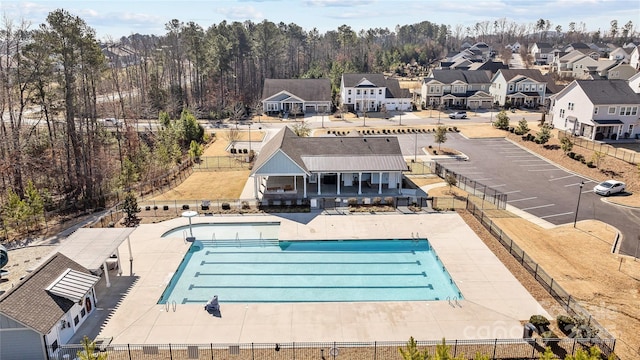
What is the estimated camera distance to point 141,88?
8575 cm

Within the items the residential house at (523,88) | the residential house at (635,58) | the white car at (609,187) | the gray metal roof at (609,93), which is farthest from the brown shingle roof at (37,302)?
the residential house at (635,58)

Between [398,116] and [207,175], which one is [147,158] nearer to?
[207,175]

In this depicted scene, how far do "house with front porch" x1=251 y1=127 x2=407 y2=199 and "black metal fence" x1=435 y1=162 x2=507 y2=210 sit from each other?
6318 millimetres

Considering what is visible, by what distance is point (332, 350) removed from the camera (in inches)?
752

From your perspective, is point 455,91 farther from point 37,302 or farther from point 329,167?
point 37,302

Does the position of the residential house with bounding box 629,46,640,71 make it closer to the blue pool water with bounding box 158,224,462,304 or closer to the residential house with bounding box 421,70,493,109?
the residential house with bounding box 421,70,493,109

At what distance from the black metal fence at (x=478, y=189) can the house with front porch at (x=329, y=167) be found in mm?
6318

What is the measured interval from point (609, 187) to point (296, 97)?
169 feet

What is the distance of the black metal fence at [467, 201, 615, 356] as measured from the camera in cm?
2011

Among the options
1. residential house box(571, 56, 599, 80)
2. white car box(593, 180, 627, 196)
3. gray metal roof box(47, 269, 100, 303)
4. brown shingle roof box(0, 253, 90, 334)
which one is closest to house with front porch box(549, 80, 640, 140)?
white car box(593, 180, 627, 196)

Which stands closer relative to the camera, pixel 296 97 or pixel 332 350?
pixel 332 350

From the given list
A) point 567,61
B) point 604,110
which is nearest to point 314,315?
point 604,110

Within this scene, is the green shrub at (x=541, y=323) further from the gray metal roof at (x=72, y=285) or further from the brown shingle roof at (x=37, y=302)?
the brown shingle roof at (x=37, y=302)

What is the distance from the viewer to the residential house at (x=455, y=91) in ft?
270
